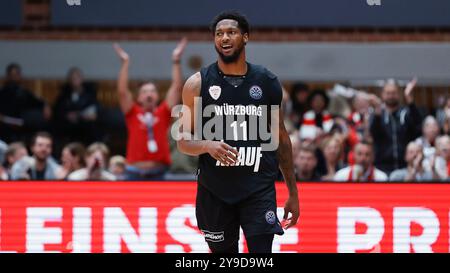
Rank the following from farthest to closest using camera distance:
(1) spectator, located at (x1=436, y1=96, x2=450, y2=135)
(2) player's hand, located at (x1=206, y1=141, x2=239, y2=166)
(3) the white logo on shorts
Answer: (1) spectator, located at (x1=436, y1=96, x2=450, y2=135), (3) the white logo on shorts, (2) player's hand, located at (x1=206, y1=141, x2=239, y2=166)

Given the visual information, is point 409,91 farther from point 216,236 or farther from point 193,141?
point 193,141

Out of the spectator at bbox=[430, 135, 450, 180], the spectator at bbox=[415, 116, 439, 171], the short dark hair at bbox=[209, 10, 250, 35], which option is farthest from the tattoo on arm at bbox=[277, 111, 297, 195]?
the spectator at bbox=[415, 116, 439, 171]

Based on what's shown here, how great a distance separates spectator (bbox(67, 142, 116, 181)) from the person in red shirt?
40cm

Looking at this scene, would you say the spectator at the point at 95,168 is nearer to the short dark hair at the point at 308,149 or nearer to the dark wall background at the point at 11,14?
the short dark hair at the point at 308,149

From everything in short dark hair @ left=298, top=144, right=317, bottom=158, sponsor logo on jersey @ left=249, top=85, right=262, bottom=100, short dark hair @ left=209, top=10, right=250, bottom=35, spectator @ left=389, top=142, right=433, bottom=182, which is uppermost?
short dark hair @ left=209, top=10, right=250, bottom=35

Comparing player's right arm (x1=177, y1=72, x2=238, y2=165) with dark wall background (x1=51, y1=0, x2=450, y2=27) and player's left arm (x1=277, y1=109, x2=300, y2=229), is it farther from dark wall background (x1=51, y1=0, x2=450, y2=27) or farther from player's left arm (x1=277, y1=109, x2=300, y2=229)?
dark wall background (x1=51, y1=0, x2=450, y2=27)

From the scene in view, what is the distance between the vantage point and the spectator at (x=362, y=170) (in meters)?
11.2

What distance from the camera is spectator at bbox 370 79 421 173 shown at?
11961 millimetres

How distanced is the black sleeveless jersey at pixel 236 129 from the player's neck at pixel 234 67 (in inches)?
1.6

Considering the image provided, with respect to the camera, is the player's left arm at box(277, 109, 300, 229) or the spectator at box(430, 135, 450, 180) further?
the spectator at box(430, 135, 450, 180)

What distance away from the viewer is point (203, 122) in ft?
25.0

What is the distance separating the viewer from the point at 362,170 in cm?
1125

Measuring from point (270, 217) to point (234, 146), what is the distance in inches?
Answer: 23.1
